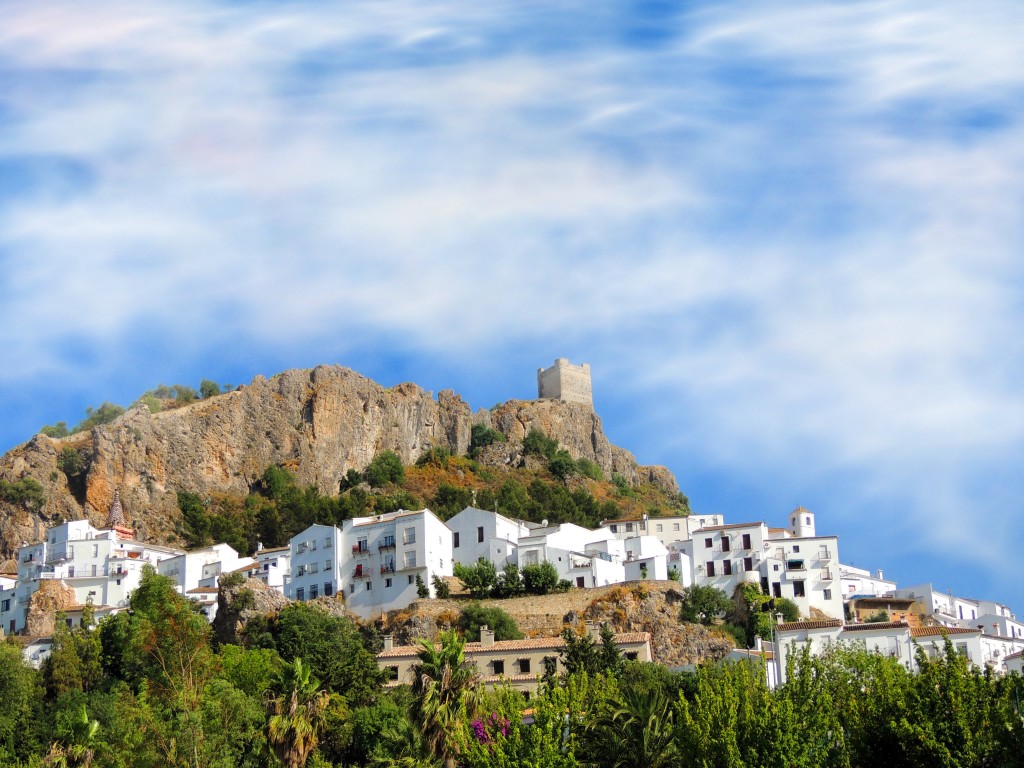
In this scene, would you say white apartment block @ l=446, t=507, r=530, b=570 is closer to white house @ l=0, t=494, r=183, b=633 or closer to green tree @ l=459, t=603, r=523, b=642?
green tree @ l=459, t=603, r=523, b=642

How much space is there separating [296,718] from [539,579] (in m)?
44.9

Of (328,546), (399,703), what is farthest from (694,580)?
(399,703)

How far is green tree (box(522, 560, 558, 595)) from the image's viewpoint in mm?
98688

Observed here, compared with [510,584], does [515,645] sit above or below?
below

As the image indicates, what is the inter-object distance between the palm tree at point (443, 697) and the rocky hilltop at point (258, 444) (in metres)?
83.1

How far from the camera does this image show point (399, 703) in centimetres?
7225

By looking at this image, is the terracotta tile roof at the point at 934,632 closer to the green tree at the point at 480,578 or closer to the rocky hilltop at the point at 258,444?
the green tree at the point at 480,578

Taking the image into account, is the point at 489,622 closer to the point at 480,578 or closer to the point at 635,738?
the point at 480,578

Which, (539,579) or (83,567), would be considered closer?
(539,579)

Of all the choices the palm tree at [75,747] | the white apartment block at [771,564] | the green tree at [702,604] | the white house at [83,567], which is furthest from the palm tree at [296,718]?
the white house at [83,567]

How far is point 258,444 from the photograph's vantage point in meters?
150

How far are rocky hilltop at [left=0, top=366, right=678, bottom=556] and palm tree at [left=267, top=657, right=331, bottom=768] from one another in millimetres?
78166

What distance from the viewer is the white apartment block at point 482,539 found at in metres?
104

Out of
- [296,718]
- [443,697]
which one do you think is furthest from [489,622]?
[443,697]
